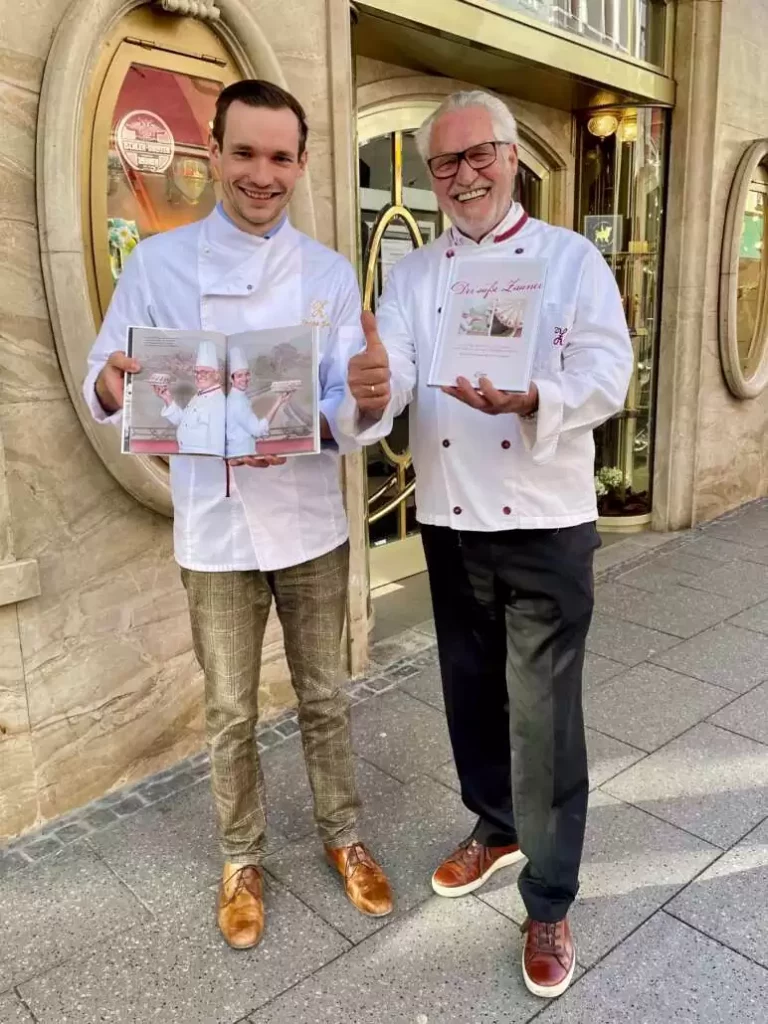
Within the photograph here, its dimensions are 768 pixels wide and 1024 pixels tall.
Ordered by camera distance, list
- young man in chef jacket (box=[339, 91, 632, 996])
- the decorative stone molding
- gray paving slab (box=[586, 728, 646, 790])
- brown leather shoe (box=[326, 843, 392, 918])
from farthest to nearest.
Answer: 1. gray paving slab (box=[586, 728, 646, 790])
2. the decorative stone molding
3. brown leather shoe (box=[326, 843, 392, 918])
4. young man in chef jacket (box=[339, 91, 632, 996])

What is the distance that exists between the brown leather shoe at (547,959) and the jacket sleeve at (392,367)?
4.33 ft

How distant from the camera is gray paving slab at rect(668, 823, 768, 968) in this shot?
2.31 metres

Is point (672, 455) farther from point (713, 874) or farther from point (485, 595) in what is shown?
point (485, 595)

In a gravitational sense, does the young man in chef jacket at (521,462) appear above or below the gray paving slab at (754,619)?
above

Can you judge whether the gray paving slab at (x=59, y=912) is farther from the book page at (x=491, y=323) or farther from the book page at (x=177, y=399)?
the book page at (x=491, y=323)

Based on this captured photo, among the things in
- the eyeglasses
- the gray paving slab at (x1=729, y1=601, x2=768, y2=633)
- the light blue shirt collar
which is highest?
the eyeglasses

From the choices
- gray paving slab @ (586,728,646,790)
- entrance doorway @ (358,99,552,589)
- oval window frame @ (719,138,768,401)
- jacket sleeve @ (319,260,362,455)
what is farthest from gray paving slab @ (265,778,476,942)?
oval window frame @ (719,138,768,401)

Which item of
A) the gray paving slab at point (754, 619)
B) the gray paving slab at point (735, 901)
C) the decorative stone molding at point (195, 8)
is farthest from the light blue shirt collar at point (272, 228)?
the gray paving slab at point (754, 619)

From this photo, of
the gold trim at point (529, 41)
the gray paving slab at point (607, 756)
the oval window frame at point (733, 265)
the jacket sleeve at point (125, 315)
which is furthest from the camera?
the oval window frame at point (733, 265)

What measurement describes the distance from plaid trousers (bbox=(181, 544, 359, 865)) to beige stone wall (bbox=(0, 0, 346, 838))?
2.42 ft

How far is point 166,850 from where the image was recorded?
2738mm

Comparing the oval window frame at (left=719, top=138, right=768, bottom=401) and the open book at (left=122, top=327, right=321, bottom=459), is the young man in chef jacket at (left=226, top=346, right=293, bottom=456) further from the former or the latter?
the oval window frame at (left=719, top=138, right=768, bottom=401)

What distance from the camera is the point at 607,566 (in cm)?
550

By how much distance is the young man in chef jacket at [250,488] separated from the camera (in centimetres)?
206
